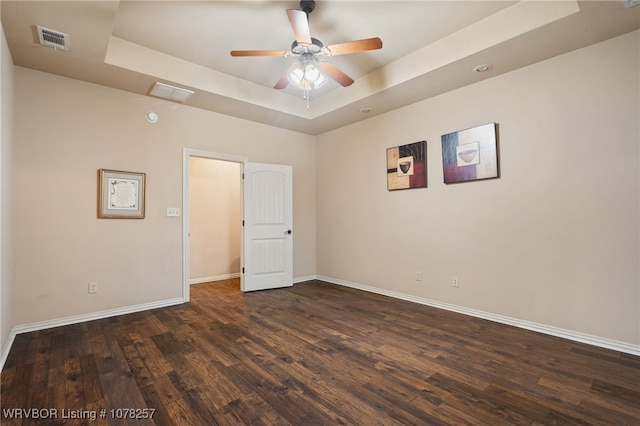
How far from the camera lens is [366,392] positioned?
1970 millimetres

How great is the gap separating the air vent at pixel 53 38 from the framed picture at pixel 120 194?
1321 mm

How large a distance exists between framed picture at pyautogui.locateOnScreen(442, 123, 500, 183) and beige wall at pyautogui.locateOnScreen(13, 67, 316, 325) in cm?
330

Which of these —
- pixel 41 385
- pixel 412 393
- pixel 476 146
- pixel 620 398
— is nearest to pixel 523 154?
pixel 476 146

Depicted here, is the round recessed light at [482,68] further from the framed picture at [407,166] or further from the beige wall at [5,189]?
the beige wall at [5,189]

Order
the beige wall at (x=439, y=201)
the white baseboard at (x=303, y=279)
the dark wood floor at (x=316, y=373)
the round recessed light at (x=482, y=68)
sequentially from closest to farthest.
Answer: the dark wood floor at (x=316, y=373)
the beige wall at (x=439, y=201)
the round recessed light at (x=482, y=68)
the white baseboard at (x=303, y=279)

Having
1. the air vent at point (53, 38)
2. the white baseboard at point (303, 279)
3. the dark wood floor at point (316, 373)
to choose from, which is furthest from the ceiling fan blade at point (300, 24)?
the white baseboard at point (303, 279)

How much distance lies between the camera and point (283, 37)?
3.10 m

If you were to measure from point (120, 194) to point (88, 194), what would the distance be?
0.31 metres

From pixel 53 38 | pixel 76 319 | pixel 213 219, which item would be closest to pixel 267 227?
pixel 213 219

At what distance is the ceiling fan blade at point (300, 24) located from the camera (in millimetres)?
2230

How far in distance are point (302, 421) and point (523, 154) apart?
127 inches

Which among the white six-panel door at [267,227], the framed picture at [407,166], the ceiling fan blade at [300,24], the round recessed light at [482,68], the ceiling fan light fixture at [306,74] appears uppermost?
the round recessed light at [482,68]

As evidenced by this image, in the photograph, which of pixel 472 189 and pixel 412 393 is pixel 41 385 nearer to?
pixel 412 393

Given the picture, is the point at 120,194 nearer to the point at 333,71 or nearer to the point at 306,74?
the point at 306,74
